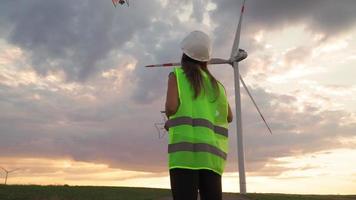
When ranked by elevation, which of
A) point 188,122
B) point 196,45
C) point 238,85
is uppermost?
point 238,85

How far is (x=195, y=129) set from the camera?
5.20 meters

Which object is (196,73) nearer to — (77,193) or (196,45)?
(196,45)

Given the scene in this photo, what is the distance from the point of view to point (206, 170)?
5.20m

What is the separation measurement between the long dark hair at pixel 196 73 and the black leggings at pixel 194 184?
79 centimetres

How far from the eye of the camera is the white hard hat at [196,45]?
18.5 feet

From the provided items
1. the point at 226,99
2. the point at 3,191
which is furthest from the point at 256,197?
the point at 226,99

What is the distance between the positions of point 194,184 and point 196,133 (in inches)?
19.7

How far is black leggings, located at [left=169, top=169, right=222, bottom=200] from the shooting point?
5.06 meters

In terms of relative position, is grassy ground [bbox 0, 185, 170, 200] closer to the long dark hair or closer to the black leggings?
the long dark hair

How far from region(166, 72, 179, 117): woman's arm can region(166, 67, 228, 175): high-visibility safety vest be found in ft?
0.14

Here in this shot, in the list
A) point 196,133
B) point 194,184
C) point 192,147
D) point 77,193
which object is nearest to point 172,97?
point 196,133

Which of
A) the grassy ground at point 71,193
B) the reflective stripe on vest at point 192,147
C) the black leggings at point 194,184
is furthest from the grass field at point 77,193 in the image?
the reflective stripe on vest at point 192,147

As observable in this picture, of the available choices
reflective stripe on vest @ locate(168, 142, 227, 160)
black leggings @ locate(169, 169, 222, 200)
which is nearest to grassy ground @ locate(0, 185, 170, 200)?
black leggings @ locate(169, 169, 222, 200)

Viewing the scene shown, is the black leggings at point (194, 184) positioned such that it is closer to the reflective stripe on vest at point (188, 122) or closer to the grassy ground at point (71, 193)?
the reflective stripe on vest at point (188, 122)
